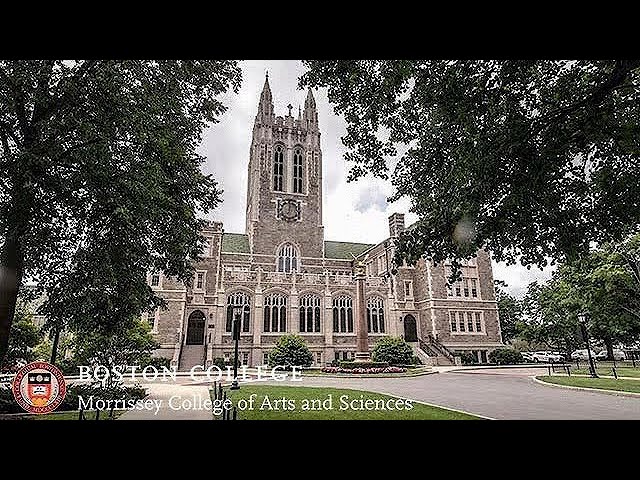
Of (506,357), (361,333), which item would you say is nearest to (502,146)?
(361,333)

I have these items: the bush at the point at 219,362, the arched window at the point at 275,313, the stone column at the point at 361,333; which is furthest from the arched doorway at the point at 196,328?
the stone column at the point at 361,333

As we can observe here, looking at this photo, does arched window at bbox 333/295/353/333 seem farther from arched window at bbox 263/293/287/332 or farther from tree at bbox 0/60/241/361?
tree at bbox 0/60/241/361

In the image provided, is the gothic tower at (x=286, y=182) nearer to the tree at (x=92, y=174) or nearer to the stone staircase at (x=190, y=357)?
the stone staircase at (x=190, y=357)

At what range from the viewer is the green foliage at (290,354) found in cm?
2305

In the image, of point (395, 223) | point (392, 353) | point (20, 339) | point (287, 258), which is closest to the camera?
point (20, 339)

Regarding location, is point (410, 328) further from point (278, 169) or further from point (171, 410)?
point (171, 410)

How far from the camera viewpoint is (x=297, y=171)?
39.7 meters

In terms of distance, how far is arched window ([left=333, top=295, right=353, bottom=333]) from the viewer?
29.4 meters

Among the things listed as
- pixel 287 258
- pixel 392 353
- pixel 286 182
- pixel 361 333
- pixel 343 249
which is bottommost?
pixel 392 353

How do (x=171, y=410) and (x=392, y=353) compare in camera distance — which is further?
(x=392, y=353)

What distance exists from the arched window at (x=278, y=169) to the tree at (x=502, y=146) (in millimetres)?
30366

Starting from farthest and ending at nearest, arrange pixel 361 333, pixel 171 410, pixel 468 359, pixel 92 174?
1. pixel 468 359
2. pixel 361 333
3. pixel 171 410
4. pixel 92 174

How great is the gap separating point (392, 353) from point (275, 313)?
28.6ft
